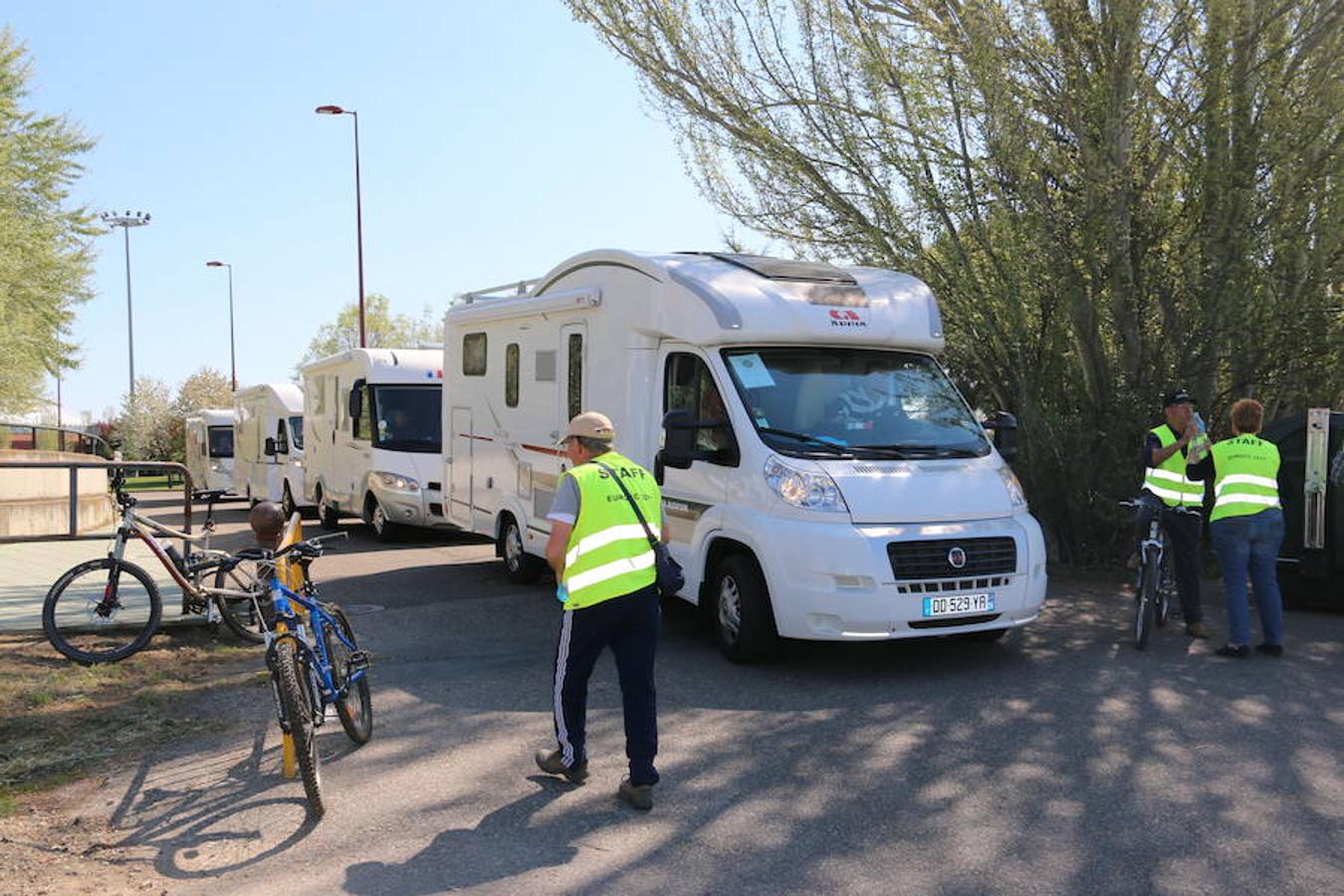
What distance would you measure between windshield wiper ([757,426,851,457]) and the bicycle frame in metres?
3.02

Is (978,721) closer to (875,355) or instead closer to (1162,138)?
(875,355)

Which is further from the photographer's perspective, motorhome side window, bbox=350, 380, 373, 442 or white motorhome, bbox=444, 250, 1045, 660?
motorhome side window, bbox=350, 380, 373, 442

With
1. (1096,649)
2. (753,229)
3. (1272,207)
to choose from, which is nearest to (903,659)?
(1096,649)

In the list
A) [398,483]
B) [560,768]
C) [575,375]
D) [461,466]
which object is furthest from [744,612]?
[398,483]

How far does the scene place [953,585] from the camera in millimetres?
7078

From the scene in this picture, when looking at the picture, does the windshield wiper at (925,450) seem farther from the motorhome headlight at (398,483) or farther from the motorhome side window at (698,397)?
the motorhome headlight at (398,483)

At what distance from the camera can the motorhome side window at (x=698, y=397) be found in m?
7.77

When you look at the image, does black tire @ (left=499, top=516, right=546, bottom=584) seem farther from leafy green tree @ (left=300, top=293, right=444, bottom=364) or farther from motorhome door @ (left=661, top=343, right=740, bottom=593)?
leafy green tree @ (left=300, top=293, right=444, bottom=364)

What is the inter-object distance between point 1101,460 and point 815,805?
24.2 feet

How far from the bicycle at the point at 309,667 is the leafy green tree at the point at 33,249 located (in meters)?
16.7

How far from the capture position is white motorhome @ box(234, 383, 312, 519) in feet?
70.4

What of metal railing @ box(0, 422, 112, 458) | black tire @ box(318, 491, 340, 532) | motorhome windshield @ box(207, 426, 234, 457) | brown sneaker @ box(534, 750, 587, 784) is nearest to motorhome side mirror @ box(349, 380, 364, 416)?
black tire @ box(318, 491, 340, 532)

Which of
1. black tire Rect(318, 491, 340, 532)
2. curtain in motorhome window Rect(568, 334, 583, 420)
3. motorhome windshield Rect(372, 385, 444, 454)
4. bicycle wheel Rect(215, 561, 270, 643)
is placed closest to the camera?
bicycle wheel Rect(215, 561, 270, 643)

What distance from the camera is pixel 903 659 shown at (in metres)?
7.76
